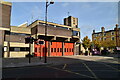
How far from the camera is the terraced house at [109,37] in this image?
61.3 m

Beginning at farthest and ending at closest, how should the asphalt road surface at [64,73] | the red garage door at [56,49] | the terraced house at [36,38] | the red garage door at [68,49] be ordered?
the red garage door at [68,49] → the red garage door at [56,49] → the terraced house at [36,38] → the asphalt road surface at [64,73]

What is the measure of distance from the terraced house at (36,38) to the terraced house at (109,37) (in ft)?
102

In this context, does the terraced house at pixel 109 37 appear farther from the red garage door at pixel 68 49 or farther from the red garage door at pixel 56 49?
the red garage door at pixel 56 49

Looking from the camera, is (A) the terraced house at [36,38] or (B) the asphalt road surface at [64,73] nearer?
(B) the asphalt road surface at [64,73]

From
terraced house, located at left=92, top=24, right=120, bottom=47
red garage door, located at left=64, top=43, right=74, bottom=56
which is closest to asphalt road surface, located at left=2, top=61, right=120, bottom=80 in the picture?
red garage door, located at left=64, top=43, right=74, bottom=56

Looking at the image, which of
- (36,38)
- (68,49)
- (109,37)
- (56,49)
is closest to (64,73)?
(36,38)

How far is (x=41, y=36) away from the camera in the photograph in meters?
29.2

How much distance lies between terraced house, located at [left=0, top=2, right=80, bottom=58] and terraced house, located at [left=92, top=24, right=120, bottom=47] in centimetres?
3119

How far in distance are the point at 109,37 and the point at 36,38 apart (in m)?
56.6

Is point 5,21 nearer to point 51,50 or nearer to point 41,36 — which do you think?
point 41,36

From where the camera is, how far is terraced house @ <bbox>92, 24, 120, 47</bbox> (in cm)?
6134

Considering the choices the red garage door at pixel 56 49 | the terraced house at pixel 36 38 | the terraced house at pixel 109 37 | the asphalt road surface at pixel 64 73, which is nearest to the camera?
the asphalt road surface at pixel 64 73

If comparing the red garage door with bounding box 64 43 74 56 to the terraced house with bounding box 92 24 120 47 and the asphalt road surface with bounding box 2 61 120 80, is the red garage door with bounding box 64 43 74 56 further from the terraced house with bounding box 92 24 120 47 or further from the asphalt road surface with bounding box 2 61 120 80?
the terraced house with bounding box 92 24 120 47

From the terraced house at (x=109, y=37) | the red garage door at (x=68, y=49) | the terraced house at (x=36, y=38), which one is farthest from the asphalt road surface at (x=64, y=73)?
the terraced house at (x=109, y=37)
